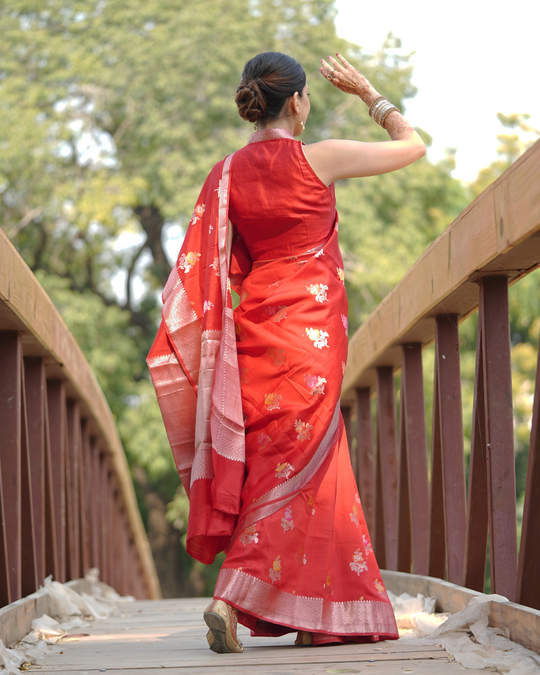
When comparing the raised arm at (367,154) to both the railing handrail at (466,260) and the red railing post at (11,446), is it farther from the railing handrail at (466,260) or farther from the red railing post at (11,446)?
the red railing post at (11,446)

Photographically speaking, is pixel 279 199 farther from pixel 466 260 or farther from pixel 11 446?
pixel 11 446

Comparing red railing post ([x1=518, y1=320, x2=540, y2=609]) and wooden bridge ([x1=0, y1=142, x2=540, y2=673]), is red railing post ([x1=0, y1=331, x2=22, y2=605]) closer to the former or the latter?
wooden bridge ([x1=0, y1=142, x2=540, y2=673])

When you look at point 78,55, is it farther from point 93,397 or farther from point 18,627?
point 18,627

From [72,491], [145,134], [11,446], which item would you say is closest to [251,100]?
[11,446]

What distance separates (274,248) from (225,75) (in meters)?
8.61

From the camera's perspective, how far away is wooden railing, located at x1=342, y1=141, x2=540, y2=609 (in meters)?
1.50

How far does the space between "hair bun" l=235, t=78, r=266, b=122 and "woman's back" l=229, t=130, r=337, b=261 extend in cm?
5

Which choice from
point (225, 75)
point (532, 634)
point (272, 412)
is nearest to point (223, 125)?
point (225, 75)

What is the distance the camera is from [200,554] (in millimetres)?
2031

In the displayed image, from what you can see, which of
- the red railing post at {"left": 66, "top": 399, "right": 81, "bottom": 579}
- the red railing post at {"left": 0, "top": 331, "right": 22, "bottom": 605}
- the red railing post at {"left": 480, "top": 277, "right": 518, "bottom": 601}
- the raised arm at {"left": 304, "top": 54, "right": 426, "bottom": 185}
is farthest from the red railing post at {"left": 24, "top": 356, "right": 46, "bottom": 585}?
the red railing post at {"left": 480, "top": 277, "right": 518, "bottom": 601}

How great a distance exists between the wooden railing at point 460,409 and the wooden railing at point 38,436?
1034 millimetres

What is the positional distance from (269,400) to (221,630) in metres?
0.53

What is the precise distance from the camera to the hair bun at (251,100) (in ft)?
6.84

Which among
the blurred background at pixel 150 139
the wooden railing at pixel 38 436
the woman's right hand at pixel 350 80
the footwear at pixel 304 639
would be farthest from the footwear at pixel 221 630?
the blurred background at pixel 150 139
